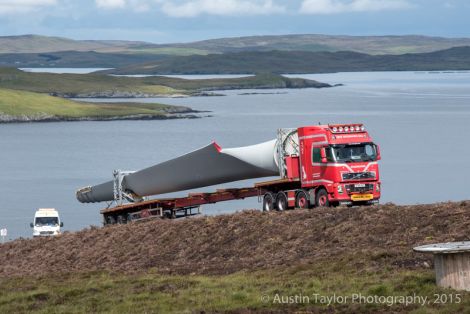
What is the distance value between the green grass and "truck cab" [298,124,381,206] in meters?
11.2

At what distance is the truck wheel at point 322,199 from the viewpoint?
3698 centimetres

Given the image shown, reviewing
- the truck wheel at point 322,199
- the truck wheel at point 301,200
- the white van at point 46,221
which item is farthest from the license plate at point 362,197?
the white van at point 46,221

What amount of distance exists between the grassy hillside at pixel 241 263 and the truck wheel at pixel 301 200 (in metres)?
3.41

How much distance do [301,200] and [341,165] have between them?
81.5 inches

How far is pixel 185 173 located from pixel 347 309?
2372 cm

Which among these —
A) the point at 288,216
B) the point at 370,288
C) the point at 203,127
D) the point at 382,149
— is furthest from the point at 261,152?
the point at 203,127

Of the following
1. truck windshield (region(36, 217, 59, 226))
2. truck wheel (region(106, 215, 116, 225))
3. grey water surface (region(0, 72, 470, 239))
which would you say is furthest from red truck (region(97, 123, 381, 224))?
grey water surface (region(0, 72, 470, 239))

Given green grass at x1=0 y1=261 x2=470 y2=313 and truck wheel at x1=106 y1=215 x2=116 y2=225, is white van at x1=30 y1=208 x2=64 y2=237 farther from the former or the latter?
green grass at x1=0 y1=261 x2=470 y2=313

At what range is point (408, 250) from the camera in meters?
25.4

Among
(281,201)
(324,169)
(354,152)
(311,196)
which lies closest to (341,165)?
(324,169)

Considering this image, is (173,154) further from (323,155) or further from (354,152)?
(323,155)

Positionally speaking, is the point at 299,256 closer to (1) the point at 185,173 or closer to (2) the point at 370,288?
(2) the point at 370,288

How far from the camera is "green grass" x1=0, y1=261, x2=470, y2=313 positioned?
21297mm

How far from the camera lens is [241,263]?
91.9ft
